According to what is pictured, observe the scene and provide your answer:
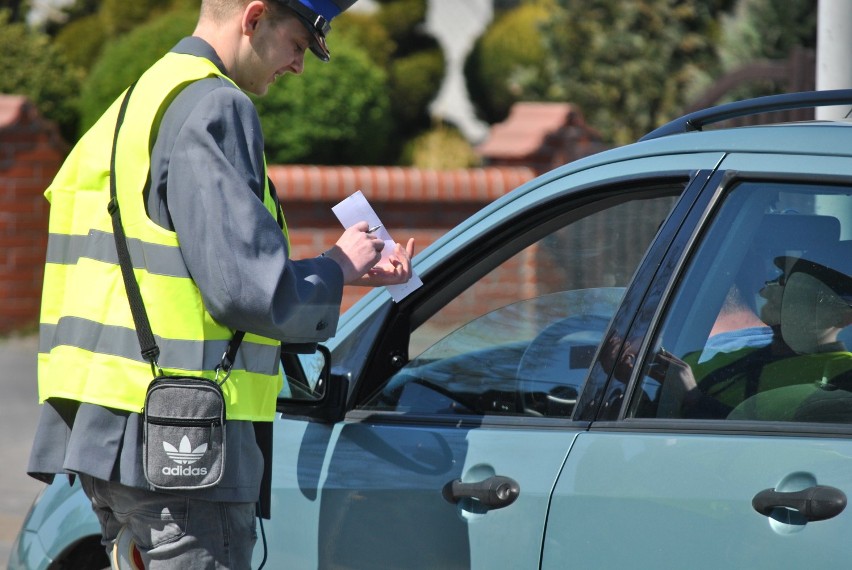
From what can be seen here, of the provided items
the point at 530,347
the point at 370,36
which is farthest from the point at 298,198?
the point at 530,347

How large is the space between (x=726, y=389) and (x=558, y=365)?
0.54m

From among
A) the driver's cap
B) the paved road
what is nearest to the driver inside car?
the driver's cap

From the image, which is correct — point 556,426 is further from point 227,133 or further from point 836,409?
point 227,133

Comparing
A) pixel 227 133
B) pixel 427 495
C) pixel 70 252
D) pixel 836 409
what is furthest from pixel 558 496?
pixel 70 252

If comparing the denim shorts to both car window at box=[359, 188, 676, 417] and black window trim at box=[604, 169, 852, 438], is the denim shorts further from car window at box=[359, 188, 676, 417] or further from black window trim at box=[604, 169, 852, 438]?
black window trim at box=[604, 169, 852, 438]

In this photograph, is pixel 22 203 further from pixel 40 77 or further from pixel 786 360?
pixel 786 360

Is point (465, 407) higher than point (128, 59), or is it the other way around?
point (128, 59)

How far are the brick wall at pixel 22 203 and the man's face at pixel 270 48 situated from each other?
7289mm

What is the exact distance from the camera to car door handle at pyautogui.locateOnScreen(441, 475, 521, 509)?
2.30m

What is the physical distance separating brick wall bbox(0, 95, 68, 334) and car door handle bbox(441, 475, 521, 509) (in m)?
7.49

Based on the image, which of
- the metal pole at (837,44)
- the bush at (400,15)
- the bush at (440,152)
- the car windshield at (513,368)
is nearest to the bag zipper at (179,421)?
the car windshield at (513,368)

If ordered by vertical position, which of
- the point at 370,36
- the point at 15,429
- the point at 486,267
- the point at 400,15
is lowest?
the point at 15,429

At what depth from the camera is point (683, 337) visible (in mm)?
2271

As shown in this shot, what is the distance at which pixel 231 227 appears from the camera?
212 centimetres
